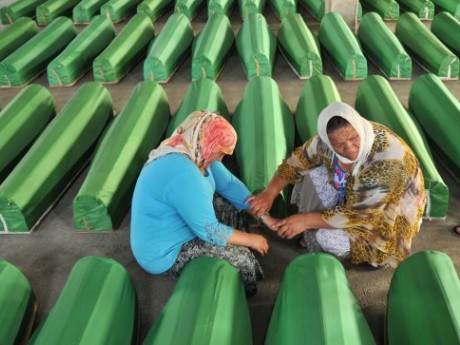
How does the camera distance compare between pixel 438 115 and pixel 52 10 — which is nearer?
pixel 438 115

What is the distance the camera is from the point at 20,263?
3113mm

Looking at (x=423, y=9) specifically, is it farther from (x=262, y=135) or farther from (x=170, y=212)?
(x=170, y=212)

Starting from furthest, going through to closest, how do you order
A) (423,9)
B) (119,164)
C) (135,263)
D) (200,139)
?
(423,9) < (119,164) < (135,263) < (200,139)

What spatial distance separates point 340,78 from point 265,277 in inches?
117

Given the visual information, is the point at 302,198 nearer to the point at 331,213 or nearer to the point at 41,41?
the point at 331,213

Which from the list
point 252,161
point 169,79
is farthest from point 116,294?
point 169,79

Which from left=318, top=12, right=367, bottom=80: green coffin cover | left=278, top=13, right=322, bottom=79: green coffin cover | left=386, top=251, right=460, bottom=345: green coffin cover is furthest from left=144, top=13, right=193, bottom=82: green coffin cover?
left=386, top=251, right=460, bottom=345: green coffin cover

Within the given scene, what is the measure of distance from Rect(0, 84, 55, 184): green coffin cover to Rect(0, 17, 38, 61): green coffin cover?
200cm

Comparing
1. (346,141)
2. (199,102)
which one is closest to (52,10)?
(199,102)

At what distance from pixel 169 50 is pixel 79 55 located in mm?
1004

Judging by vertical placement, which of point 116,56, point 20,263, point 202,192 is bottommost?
point 20,263

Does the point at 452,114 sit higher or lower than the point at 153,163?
lower

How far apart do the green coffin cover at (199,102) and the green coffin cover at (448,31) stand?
9.34 ft

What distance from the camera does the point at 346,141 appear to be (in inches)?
93.4
